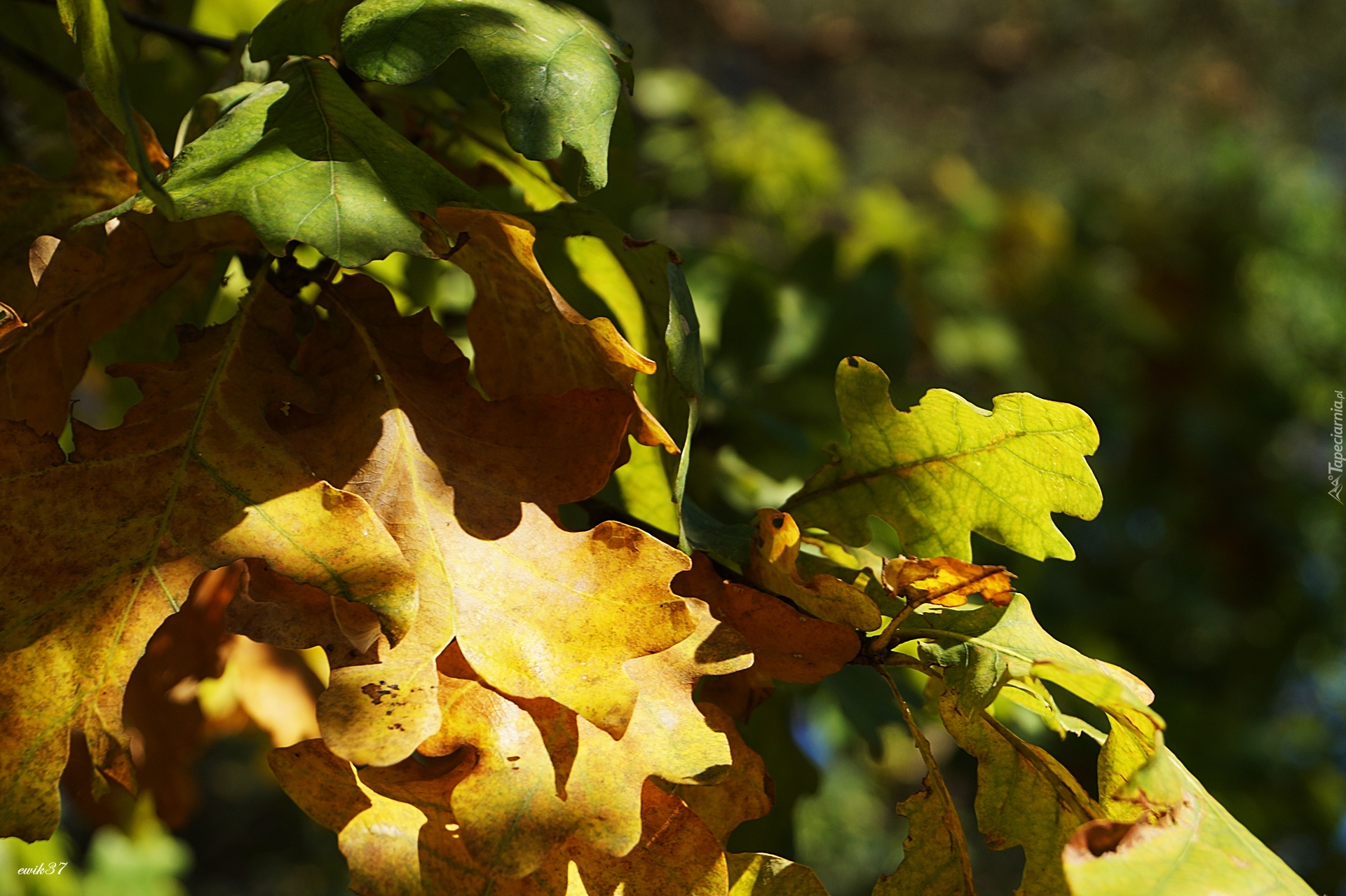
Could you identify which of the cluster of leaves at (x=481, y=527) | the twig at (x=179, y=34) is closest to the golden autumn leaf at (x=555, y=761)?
the cluster of leaves at (x=481, y=527)

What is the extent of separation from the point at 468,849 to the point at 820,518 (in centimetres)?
28

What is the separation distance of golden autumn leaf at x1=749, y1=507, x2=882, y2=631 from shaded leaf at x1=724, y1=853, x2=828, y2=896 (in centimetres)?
11

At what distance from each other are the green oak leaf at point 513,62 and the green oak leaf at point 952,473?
187 mm

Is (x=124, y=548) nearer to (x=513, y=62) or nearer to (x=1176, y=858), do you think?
→ (x=513, y=62)

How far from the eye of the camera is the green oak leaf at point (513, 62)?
1.69ft

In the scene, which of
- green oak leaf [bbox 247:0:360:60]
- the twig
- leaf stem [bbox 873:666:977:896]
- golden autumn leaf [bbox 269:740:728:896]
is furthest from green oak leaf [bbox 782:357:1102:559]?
the twig

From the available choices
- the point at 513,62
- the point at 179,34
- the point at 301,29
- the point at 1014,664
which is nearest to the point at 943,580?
the point at 1014,664

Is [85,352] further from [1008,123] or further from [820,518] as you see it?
[1008,123]

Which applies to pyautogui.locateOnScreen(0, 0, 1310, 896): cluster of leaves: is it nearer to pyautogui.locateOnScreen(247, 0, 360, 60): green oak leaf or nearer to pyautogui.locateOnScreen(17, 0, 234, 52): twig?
pyautogui.locateOnScreen(247, 0, 360, 60): green oak leaf

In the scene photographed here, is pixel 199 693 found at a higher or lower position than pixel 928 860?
lower

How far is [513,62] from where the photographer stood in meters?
0.53

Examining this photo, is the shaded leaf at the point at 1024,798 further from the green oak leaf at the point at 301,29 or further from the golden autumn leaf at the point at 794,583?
the green oak leaf at the point at 301,29

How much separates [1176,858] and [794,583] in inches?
7.6
